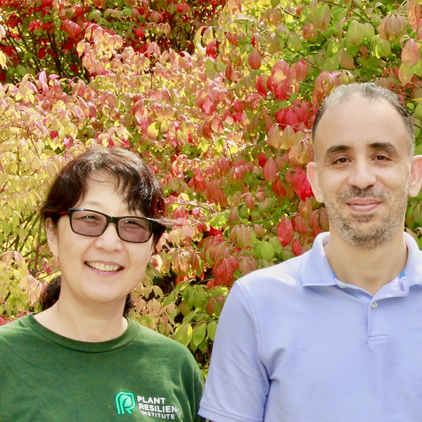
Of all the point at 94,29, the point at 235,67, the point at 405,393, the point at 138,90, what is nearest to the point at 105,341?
the point at 405,393

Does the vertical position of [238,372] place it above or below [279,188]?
Answer: below

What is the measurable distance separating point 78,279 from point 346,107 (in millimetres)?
1002

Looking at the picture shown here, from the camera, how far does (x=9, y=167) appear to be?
3.81 meters

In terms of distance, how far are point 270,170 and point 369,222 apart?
1.84 metres

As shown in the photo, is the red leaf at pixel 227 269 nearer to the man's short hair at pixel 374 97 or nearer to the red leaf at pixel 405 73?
the red leaf at pixel 405 73

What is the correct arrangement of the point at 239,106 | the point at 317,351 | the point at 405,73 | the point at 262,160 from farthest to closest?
1. the point at 239,106
2. the point at 262,160
3. the point at 405,73
4. the point at 317,351

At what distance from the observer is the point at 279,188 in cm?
367

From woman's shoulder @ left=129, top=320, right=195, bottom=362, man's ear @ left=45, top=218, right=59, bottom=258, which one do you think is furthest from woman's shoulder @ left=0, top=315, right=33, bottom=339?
woman's shoulder @ left=129, top=320, right=195, bottom=362

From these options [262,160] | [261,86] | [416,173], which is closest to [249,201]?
[262,160]

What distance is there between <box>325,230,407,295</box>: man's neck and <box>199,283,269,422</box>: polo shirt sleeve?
1.03ft

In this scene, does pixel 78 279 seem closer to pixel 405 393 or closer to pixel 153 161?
pixel 405 393

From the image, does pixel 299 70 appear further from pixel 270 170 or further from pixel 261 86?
pixel 270 170

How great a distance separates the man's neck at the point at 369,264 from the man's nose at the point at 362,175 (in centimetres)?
17

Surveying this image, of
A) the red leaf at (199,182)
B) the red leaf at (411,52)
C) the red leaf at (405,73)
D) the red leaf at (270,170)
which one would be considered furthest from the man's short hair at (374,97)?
the red leaf at (199,182)
